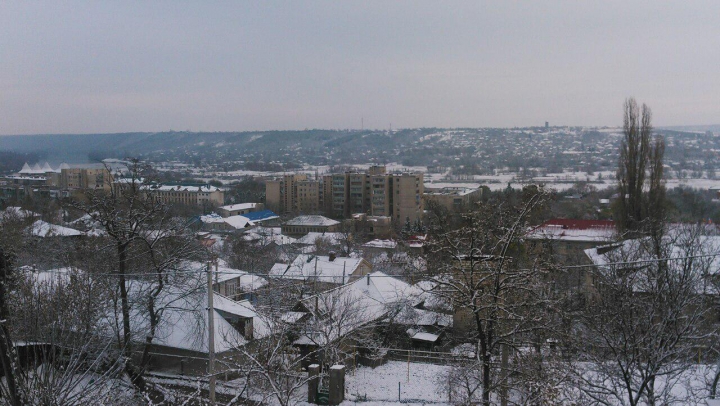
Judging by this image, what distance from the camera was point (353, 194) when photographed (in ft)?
162

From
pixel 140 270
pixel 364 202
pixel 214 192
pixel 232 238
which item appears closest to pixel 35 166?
pixel 214 192

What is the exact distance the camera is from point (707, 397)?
6852mm

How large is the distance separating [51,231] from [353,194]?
3006 cm

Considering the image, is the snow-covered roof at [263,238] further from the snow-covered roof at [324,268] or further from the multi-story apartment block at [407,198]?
the multi-story apartment block at [407,198]

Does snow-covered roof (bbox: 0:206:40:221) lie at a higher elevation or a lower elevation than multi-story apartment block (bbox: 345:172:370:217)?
higher

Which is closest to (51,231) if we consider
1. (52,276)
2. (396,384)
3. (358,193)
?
(52,276)

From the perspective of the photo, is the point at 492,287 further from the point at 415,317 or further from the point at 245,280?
the point at 245,280

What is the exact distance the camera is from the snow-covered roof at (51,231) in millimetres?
21677

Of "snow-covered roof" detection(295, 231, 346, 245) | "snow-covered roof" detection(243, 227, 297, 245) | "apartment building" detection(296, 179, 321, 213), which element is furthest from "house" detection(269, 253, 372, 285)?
"apartment building" detection(296, 179, 321, 213)

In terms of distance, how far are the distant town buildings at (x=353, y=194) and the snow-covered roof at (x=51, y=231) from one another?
24.3m

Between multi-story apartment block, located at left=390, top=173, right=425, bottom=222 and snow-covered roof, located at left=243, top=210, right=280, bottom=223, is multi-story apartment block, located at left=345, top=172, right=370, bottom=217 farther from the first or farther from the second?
snow-covered roof, located at left=243, top=210, right=280, bottom=223

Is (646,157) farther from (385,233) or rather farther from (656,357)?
(385,233)

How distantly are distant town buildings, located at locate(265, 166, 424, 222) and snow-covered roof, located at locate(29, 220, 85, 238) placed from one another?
79.7ft

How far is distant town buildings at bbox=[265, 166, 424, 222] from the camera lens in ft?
149
